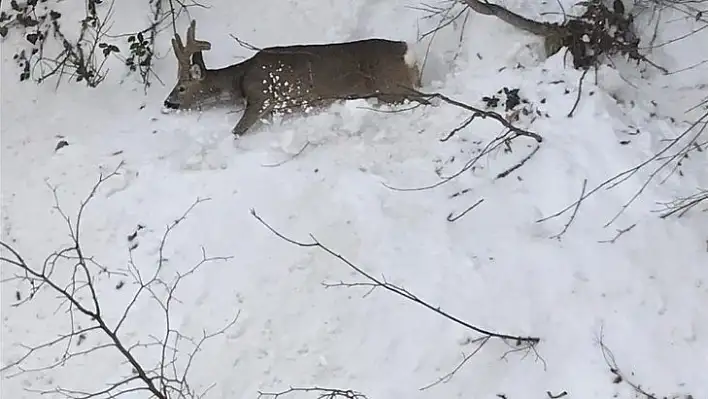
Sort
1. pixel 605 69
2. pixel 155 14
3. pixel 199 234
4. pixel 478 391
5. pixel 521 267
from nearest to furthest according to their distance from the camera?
1. pixel 478 391
2. pixel 521 267
3. pixel 199 234
4. pixel 605 69
5. pixel 155 14

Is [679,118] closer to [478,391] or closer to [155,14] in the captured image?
[478,391]

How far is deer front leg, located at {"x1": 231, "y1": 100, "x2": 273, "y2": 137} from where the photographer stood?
5.07 metres

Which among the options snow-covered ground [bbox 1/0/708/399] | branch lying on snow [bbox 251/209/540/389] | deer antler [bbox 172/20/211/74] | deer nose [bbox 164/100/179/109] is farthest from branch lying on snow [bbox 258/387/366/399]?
deer antler [bbox 172/20/211/74]

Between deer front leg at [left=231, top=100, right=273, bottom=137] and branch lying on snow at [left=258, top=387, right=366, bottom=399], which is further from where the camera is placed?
deer front leg at [left=231, top=100, right=273, bottom=137]

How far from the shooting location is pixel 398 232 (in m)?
4.21

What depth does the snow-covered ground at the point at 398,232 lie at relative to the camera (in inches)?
147

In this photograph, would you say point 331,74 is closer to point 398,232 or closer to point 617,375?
point 398,232

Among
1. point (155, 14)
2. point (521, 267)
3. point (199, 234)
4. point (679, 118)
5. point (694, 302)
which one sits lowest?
point (694, 302)

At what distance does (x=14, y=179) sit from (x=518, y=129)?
2608 millimetres

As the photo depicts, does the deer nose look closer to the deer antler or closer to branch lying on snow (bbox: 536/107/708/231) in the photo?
the deer antler

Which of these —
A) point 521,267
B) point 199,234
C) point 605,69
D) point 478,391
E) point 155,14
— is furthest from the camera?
point 155,14

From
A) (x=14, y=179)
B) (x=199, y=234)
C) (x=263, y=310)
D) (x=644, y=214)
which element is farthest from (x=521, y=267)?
(x=14, y=179)

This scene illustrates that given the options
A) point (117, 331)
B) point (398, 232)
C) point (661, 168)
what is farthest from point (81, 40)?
point (661, 168)

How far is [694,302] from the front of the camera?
3727mm
